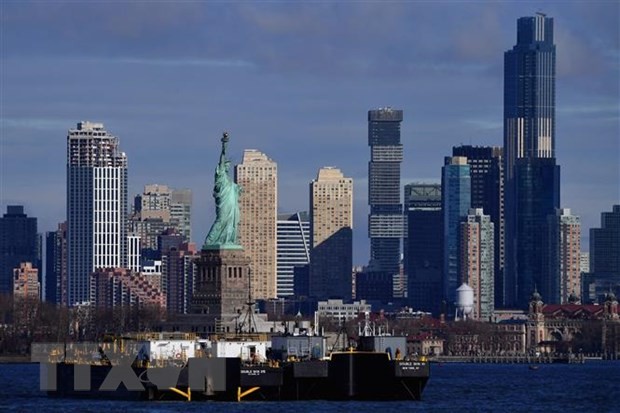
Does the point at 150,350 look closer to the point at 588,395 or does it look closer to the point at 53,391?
the point at 53,391

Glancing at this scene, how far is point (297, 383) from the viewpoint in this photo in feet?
435

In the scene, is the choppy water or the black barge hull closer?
the choppy water

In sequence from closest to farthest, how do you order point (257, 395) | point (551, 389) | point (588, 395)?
point (257, 395) < point (588, 395) < point (551, 389)

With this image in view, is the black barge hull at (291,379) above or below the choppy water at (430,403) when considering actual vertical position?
above

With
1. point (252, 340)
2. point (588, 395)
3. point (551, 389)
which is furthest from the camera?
point (551, 389)

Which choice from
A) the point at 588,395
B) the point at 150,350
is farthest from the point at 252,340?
the point at 588,395

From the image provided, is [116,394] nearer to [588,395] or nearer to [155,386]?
[155,386]

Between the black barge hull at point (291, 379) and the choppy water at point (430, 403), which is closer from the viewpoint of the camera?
the choppy water at point (430, 403)

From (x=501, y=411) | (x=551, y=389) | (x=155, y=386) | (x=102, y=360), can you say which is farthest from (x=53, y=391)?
(x=551, y=389)

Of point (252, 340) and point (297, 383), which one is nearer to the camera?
point (297, 383)

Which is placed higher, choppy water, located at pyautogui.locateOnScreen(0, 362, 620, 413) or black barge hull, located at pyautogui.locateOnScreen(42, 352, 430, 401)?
black barge hull, located at pyautogui.locateOnScreen(42, 352, 430, 401)

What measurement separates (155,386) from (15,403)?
10235 mm

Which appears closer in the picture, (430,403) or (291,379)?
(291,379)

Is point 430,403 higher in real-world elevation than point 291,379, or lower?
lower
